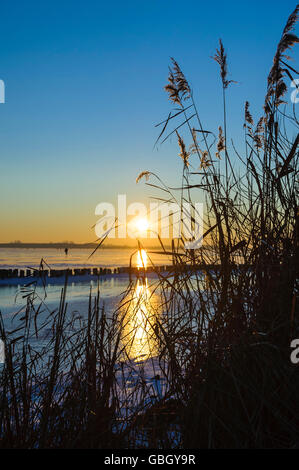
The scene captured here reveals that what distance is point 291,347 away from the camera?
1912 millimetres

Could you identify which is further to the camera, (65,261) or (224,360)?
(65,261)

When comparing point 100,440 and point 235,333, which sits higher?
point 235,333

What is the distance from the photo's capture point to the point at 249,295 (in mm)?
2295

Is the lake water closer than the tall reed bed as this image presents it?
No

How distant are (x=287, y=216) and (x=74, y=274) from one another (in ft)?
70.2

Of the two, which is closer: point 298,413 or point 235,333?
point 298,413

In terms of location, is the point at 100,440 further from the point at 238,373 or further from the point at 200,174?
the point at 200,174

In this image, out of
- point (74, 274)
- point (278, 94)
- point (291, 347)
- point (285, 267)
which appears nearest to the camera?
point (291, 347)

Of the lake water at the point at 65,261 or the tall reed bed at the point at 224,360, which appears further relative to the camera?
the lake water at the point at 65,261

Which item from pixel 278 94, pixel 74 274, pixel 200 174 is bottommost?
pixel 74 274
